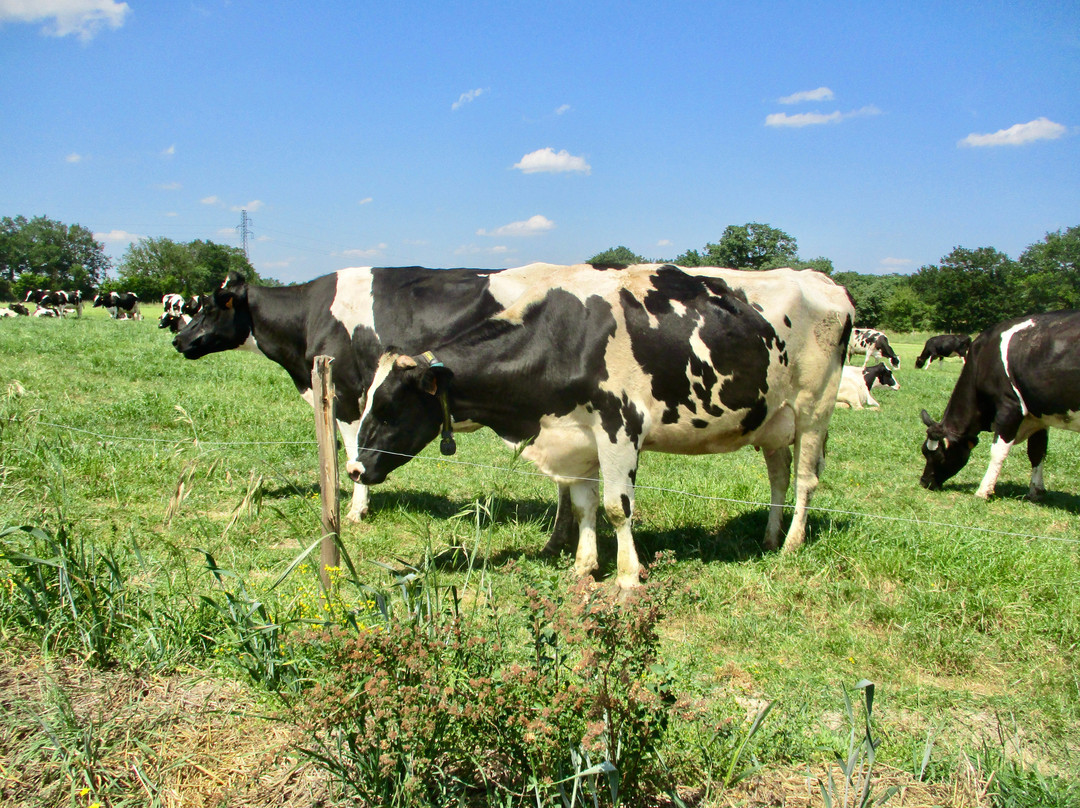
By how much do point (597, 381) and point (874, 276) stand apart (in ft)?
326

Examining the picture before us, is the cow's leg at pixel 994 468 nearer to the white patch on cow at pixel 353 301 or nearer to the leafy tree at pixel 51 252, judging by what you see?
the white patch on cow at pixel 353 301

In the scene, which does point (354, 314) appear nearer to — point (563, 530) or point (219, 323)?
point (219, 323)

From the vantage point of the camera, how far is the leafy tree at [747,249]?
84.6 meters

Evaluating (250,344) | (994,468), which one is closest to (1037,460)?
(994,468)

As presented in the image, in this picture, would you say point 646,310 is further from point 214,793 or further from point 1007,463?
point 1007,463

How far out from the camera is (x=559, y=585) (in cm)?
420

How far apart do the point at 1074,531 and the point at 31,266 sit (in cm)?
14078

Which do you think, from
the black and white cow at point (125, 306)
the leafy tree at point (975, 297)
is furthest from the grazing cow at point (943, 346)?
the leafy tree at point (975, 297)

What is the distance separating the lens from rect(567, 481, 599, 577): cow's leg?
5.92m

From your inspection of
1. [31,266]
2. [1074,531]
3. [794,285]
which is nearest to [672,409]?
[794,285]

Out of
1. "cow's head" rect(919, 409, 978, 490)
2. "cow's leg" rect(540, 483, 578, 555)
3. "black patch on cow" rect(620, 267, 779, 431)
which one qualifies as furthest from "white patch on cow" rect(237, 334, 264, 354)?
"cow's head" rect(919, 409, 978, 490)

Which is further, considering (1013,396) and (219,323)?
(1013,396)

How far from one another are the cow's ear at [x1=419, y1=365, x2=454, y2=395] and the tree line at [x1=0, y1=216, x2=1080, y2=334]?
2444 inches

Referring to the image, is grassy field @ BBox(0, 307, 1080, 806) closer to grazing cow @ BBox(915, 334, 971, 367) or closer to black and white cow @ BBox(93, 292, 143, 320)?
grazing cow @ BBox(915, 334, 971, 367)
